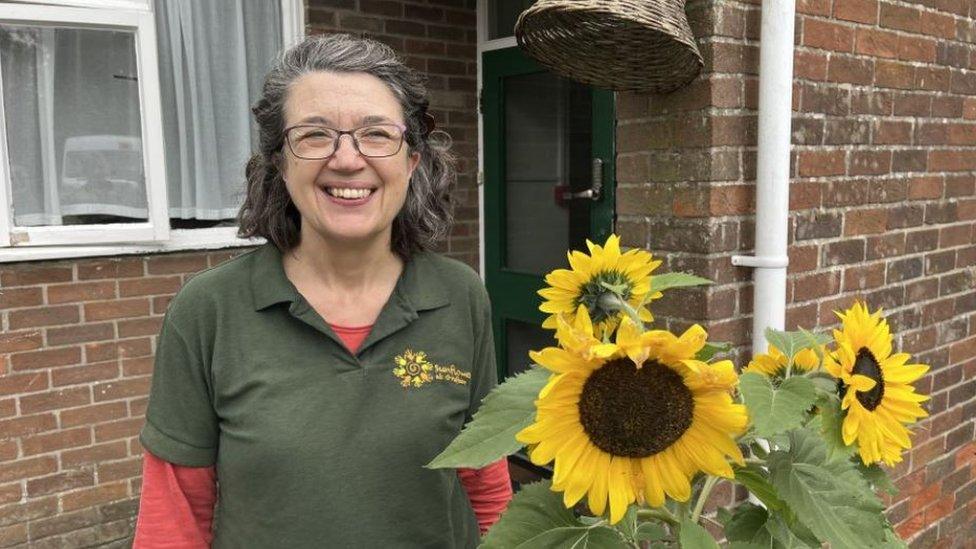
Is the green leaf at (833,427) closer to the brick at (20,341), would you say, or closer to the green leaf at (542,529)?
the green leaf at (542,529)

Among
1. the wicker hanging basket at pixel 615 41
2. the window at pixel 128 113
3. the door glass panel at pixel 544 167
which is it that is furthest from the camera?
the door glass panel at pixel 544 167

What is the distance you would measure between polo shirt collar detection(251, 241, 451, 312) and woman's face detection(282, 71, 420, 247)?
124mm

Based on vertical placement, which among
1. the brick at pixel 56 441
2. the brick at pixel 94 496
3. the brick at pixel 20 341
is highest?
the brick at pixel 20 341

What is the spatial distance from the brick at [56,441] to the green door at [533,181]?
2.03m

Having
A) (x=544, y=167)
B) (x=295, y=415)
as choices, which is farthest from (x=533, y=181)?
(x=295, y=415)

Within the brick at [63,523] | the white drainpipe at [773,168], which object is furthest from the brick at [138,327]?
the white drainpipe at [773,168]

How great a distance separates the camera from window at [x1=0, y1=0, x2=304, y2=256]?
3234 millimetres

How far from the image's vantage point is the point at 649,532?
1032mm

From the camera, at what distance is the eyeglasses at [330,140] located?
4.67ft

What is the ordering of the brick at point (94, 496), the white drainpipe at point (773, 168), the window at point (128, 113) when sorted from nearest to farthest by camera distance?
the white drainpipe at point (773, 168), the window at point (128, 113), the brick at point (94, 496)

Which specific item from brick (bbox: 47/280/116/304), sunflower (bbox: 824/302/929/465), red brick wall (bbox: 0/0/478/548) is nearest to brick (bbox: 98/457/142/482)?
red brick wall (bbox: 0/0/478/548)

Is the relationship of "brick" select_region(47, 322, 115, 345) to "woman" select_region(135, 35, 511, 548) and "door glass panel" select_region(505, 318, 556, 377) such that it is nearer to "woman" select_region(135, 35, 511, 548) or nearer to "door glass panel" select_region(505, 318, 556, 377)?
"door glass panel" select_region(505, 318, 556, 377)

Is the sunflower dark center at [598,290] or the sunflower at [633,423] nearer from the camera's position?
the sunflower at [633,423]

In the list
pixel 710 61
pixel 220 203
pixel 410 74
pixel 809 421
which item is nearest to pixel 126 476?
pixel 220 203
